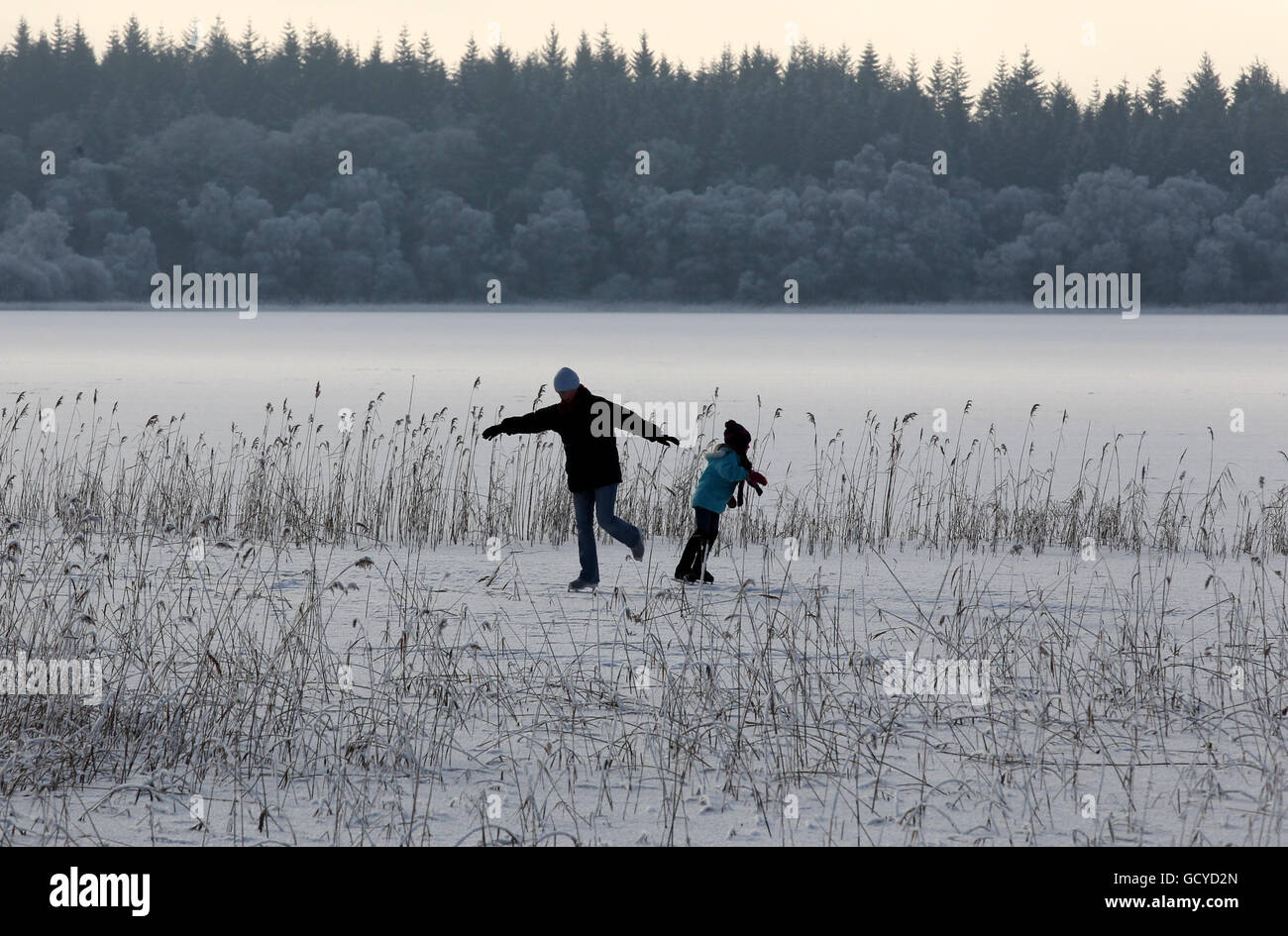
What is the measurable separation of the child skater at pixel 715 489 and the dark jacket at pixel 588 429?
0.50 m

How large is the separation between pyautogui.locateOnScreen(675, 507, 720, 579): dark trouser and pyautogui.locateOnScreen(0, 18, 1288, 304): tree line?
85.6 metres

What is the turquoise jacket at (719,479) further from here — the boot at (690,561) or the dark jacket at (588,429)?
the dark jacket at (588,429)

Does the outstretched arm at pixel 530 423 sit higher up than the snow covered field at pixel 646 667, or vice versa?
the outstretched arm at pixel 530 423

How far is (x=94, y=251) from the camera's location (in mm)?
97812

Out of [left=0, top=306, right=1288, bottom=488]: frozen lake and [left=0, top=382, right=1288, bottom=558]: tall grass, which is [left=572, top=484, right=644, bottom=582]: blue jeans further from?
[left=0, top=306, right=1288, bottom=488]: frozen lake

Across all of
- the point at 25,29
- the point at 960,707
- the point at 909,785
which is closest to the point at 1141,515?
the point at 960,707

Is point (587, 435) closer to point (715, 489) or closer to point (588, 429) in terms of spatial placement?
point (588, 429)

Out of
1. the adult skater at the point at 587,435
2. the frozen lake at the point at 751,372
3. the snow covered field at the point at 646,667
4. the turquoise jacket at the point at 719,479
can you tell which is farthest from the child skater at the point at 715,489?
the frozen lake at the point at 751,372

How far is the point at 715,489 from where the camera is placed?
9570 millimetres

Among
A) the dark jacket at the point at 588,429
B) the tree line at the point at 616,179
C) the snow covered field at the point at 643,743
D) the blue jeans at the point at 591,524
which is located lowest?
the snow covered field at the point at 643,743

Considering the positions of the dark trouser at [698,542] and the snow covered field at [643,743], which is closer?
the snow covered field at [643,743]

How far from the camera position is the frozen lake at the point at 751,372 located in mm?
22578
